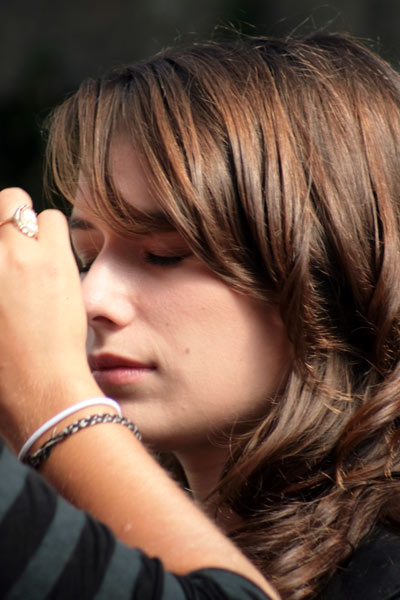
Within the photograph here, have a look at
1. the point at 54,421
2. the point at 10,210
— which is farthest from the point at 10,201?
the point at 54,421

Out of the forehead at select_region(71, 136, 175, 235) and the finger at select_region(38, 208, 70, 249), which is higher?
the finger at select_region(38, 208, 70, 249)

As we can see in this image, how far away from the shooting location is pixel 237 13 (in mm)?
4164

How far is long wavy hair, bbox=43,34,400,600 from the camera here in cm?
132

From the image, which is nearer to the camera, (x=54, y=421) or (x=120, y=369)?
(x=54, y=421)

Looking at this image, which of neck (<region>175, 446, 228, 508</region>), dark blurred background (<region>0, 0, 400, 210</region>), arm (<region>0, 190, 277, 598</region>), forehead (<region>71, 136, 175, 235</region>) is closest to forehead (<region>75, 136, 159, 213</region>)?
forehead (<region>71, 136, 175, 235</region>)

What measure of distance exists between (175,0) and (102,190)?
130 inches

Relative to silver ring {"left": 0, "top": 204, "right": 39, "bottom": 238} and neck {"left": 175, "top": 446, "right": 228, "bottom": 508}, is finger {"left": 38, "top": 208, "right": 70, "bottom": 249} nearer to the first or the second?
silver ring {"left": 0, "top": 204, "right": 39, "bottom": 238}

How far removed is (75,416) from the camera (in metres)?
0.87

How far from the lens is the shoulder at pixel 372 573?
1107mm

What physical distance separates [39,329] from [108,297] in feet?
1.41

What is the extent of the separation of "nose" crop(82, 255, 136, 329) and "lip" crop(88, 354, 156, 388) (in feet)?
0.17

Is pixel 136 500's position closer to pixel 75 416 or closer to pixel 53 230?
pixel 75 416

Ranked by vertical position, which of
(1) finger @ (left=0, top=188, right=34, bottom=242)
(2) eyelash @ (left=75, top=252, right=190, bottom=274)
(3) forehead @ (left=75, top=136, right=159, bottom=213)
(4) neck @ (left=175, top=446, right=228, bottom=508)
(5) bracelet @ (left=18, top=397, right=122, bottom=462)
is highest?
(1) finger @ (left=0, top=188, right=34, bottom=242)

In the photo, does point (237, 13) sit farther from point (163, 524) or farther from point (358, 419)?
point (163, 524)
